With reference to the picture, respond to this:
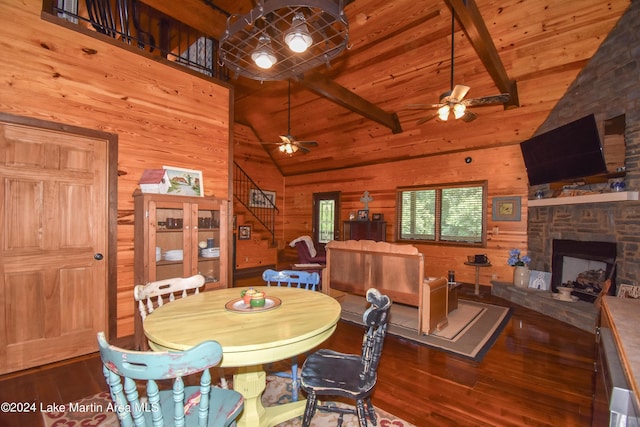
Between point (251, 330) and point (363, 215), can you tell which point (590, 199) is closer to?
point (363, 215)

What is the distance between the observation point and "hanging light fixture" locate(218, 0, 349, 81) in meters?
1.57

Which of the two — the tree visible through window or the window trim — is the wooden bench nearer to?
the window trim

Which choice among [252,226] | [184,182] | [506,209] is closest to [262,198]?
[252,226]

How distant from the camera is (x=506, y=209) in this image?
5703mm

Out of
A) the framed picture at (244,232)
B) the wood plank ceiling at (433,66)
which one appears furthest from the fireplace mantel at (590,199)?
the framed picture at (244,232)

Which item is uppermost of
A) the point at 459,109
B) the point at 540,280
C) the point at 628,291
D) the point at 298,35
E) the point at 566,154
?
the point at 459,109

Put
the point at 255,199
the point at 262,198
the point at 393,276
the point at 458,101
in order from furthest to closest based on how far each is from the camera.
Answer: the point at 262,198, the point at 255,199, the point at 458,101, the point at 393,276

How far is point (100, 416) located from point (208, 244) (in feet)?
5.78

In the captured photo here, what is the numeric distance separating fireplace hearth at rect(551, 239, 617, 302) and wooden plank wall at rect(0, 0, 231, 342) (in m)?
5.11

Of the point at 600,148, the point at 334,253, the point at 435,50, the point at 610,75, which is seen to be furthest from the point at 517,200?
the point at 334,253

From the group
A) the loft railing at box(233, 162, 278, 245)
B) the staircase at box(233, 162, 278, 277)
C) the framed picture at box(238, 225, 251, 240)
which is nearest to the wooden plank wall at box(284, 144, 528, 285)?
the loft railing at box(233, 162, 278, 245)

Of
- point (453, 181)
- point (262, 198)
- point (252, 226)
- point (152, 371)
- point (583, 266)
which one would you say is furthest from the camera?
point (262, 198)

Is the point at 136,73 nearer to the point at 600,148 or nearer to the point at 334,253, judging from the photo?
the point at 334,253

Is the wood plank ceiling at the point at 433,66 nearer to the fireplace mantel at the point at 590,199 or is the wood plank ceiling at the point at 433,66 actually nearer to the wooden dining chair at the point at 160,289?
the fireplace mantel at the point at 590,199
